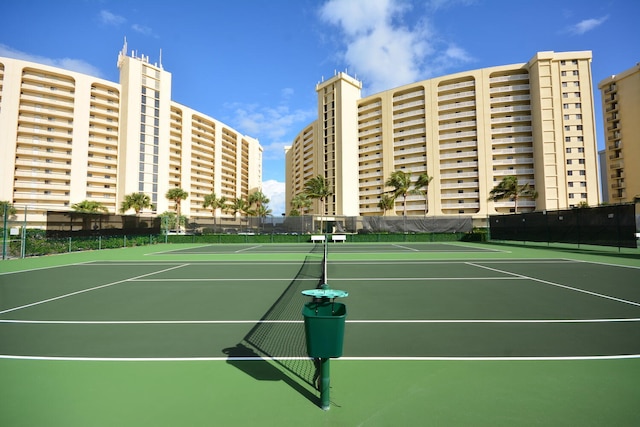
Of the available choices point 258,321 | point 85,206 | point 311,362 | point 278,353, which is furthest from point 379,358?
point 85,206

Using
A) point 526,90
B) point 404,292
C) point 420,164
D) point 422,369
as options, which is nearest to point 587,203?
point 526,90

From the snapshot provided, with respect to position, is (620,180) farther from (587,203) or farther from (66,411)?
(66,411)

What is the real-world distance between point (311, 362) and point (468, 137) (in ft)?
255

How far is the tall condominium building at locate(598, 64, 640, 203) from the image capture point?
246 ft

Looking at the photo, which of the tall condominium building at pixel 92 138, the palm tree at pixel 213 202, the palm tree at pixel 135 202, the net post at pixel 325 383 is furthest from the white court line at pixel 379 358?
the palm tree at pixel 213 202

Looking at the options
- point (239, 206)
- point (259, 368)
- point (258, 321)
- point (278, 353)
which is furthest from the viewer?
point (239, 206)

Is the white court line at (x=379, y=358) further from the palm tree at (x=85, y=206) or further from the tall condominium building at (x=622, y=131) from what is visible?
the tall condominium building at (x=622, y=131)

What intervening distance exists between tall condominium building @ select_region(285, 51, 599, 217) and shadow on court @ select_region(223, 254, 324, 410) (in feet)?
234

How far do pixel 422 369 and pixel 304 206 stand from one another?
78.8 metres

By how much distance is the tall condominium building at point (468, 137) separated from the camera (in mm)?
64562

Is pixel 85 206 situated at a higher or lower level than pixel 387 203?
lower

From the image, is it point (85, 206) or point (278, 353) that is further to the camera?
point (85, 206)

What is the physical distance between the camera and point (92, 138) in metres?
74.2

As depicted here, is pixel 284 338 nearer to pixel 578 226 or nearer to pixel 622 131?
pixel 578 226
